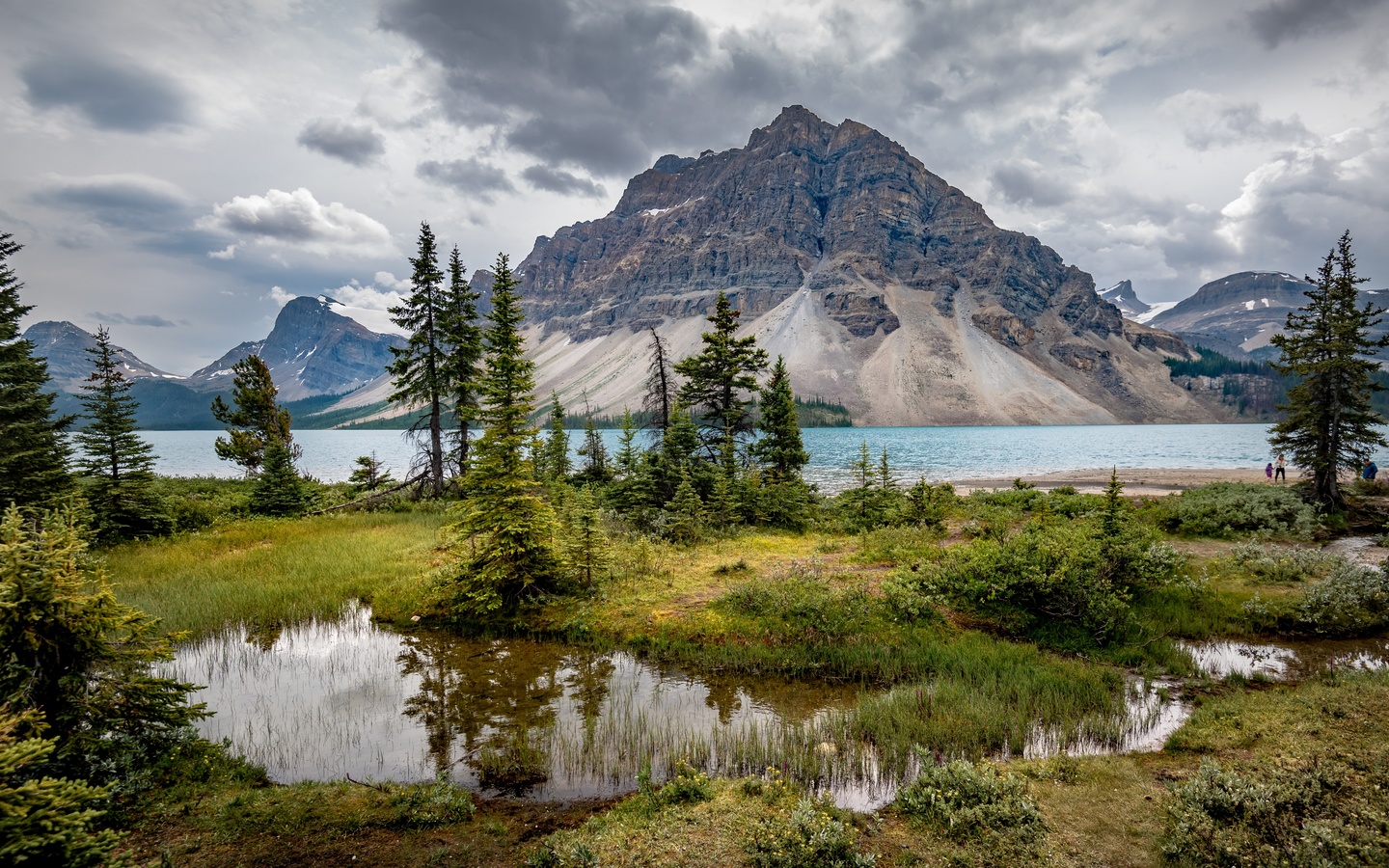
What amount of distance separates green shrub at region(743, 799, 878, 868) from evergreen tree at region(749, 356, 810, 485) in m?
22.2

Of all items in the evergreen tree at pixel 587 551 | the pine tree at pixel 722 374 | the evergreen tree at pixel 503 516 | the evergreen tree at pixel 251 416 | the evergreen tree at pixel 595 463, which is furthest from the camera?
the evergreen tree at pixel 251 416

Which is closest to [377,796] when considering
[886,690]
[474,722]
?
[474,722]

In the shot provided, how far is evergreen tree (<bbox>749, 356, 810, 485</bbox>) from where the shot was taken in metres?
28.5

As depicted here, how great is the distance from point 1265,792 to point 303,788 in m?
11.5

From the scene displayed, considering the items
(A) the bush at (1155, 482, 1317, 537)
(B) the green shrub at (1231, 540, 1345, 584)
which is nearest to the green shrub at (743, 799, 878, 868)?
(B) the green shrub at (1231, 540, 1345, 584)

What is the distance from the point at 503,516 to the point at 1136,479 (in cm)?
6567

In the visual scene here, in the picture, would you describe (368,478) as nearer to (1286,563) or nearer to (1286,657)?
(1286,657)

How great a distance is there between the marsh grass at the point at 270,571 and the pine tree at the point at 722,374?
13295mm

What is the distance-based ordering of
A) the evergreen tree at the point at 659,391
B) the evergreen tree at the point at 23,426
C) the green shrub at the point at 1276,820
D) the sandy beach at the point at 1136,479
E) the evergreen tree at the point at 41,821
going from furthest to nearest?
the sandy beach at the point at 1136,479 → the evergreen tree at the point at 659,391 → the evergreen tree at the point at 23,426 → the green shrub at the point at 1276,820 → the evergreen tree at the point at 41,821

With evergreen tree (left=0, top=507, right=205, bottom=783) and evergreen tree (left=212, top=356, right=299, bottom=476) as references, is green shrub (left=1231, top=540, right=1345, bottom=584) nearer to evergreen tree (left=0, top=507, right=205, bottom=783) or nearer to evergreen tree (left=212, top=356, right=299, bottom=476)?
evergreen tree (left=0, top=507, right=205, bottom=783)

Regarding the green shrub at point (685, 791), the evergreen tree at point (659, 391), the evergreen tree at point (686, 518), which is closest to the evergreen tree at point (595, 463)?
the evergreen tree at point (659, 391)

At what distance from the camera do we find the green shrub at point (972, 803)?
5965 mm

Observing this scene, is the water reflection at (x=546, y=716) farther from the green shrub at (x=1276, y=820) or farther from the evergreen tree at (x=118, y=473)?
the evergreen tree at (x=118, y=473)

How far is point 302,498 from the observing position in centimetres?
2970
